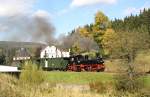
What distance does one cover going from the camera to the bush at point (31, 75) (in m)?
23.4

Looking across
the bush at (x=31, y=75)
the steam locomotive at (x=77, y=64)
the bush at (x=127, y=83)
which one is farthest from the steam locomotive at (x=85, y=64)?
the bush at (x=31, y=75)

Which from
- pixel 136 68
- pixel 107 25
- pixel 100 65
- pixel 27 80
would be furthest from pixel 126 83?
pixel 107 25

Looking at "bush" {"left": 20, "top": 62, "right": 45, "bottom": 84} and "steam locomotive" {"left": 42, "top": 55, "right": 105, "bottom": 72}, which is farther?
"steam locomotive" {"left": 42, "top": 55, "right": 105, "bottom": 72}

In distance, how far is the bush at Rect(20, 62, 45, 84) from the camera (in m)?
23.4

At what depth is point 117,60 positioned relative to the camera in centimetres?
3112

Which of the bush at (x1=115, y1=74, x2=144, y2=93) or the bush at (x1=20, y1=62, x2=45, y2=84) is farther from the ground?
the bush at (x1=20, y1=62, x2=45, y2=84)

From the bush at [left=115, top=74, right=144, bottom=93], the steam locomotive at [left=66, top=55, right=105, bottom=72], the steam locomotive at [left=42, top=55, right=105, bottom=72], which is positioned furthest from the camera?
the steam locomotive at [left=42, top=55, right=105, bottom=72]

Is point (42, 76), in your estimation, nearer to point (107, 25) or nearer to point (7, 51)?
point (107, 25)

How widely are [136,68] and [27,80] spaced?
10.8 metres

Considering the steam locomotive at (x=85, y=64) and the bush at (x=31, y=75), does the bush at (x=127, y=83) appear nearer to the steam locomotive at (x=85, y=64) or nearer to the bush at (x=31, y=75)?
the bush at (x=31, y=75)

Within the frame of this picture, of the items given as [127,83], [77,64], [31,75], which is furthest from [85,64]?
[31,75]

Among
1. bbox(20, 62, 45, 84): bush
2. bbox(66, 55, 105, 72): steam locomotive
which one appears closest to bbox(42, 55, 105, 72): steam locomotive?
bbox(66, 55, 105, 72): steam locomotive

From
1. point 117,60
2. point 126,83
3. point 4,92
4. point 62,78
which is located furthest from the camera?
point 62,78

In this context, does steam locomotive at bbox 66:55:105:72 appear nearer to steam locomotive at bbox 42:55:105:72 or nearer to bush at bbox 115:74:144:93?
steam locomotive at bbox 42:55:105:72
